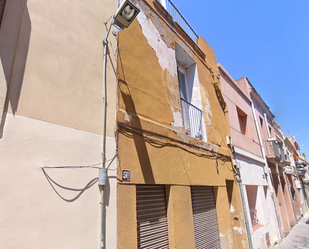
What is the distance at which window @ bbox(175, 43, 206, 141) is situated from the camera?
18.1 ft

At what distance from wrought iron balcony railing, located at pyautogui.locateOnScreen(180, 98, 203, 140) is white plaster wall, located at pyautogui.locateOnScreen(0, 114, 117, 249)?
3216mm

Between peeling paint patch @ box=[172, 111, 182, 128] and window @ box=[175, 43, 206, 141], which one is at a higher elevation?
window @ box=[175, 43, 206, 141]

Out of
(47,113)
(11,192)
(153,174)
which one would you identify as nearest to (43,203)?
(11,192)

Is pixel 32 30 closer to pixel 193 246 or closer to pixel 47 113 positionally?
pixel 47 113

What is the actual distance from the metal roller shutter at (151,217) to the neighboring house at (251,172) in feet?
13.1

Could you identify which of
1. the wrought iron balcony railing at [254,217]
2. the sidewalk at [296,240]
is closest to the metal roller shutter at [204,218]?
the wrought iron balcony railing at [254,217]

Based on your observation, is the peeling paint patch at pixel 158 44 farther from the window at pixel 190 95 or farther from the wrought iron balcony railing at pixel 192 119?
the wrought iron balcony railing at pixel 192 119

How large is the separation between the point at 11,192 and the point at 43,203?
1.07 ft

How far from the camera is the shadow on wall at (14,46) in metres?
2.13

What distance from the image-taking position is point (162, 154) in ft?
12.7

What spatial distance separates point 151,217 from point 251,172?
5997mm

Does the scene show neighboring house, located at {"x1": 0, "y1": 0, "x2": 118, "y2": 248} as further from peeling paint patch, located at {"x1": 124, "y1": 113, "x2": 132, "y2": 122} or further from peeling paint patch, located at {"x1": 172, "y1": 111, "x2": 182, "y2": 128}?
peeling paint patch, located at {"x1": 172, "y1": 111, "x2": 182, "y2": 128}

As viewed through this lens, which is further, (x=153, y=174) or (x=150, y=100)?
(x=150, y=100)

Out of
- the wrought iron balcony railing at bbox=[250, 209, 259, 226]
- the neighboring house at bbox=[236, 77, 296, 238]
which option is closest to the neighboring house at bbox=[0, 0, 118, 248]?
the wrought iron balcony railing at bbox=[250, 209, 259, 226]
